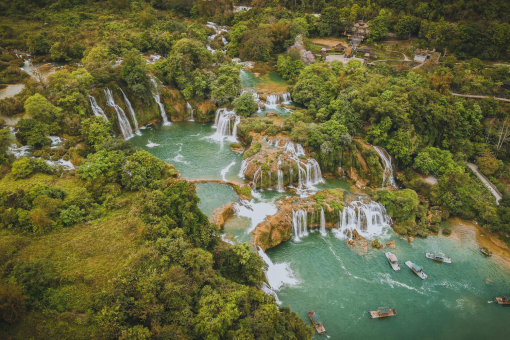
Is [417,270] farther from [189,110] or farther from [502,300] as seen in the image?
[189,110]

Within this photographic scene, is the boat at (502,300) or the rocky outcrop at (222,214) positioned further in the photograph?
the rocky outcrop at (222,214)

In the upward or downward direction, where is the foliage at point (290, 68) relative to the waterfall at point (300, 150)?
upward

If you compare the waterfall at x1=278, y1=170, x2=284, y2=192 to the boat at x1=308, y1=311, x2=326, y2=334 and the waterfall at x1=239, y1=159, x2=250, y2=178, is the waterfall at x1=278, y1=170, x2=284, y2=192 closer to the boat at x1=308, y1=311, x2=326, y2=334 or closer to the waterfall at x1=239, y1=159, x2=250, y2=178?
the waterfall at x1=239, y1=159, x2=250, y2=178

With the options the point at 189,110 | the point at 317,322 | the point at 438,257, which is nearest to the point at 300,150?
the point at 438,257

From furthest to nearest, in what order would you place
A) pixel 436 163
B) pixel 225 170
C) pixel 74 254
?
pixel 436 163 → pixel 225 170 → pixel 74 254

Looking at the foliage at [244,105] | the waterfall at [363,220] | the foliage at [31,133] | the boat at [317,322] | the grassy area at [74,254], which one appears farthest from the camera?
the foliage at [244,105]

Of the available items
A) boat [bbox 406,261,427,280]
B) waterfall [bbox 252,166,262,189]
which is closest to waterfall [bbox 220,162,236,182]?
waterfall [bbox 252,166,262,189]

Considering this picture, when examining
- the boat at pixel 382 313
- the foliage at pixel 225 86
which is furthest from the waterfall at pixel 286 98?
the boat at pixel 382 313

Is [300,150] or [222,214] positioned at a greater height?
[300,150]

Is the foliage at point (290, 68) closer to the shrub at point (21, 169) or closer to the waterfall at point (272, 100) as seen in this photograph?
the waterfall at point (272, 100)
